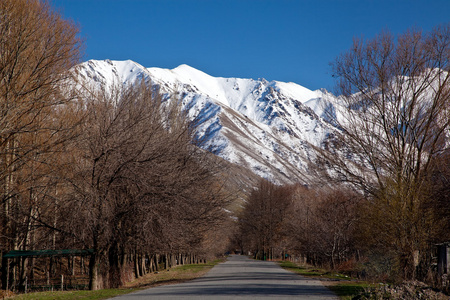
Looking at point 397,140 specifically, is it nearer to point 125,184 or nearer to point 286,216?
point 125,184

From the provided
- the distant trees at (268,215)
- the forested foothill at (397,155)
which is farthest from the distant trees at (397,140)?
the distant trees at (268,215)

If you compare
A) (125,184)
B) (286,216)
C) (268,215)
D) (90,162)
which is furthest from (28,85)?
(268,215)

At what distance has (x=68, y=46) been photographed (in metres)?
21.1

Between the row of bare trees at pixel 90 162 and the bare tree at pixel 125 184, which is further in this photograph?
the bare tree at pixel 125 184

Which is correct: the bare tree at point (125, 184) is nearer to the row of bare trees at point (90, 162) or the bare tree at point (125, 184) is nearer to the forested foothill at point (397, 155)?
the row of bare trees at point (90, 162)

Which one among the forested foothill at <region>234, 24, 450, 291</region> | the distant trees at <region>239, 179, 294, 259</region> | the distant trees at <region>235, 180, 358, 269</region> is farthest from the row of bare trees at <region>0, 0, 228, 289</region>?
the distant trees at <region>239, 179, 294, 259</region>

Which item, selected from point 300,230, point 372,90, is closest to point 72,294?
point 372,90

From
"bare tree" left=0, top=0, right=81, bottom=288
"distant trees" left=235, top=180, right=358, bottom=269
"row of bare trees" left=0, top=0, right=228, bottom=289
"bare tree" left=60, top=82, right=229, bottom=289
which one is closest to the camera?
"bare tree" left=0, top=0, right=81, bottom=288

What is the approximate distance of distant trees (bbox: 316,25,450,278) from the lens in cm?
1875

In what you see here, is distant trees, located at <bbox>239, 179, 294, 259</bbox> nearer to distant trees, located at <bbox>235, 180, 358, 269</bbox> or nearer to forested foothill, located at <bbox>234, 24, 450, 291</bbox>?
distant trees, located at <bbox>235, 180, 358, 269</bbox>

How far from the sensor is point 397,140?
840 inches

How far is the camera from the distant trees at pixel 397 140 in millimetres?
18750

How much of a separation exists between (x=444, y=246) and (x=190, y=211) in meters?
10.4

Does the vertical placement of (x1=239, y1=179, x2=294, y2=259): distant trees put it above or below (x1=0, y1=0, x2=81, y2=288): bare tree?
below
